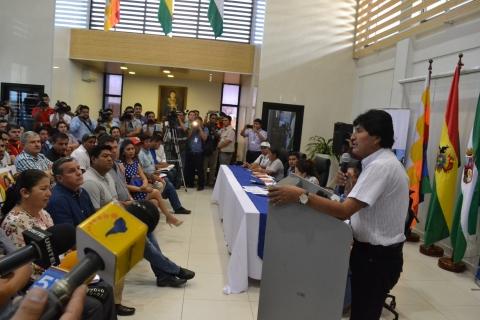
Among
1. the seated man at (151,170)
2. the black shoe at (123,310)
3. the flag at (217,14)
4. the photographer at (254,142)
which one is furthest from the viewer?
the flag at (217,14)

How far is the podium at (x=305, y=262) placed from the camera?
1.77 meters

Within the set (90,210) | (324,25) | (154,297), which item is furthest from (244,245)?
(324,25)

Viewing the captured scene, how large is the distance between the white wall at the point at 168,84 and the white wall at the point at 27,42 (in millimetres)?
3924

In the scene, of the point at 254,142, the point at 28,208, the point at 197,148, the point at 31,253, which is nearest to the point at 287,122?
the point at 254,142

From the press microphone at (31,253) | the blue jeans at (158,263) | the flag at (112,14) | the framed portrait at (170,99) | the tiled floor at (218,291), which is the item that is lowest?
the tiled floor at (218,291)

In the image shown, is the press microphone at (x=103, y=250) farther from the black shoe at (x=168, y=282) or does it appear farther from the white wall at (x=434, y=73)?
the white wall at (x=434, y=73)

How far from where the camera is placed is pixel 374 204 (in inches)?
68.6

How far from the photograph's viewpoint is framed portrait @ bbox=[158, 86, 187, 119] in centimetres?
1245

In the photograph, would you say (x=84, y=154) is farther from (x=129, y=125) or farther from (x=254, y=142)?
(x=254, y=142)

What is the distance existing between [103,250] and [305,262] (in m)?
1.16

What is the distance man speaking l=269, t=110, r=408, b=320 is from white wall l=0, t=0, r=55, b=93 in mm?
8232

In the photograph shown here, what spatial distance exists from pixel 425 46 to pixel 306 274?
194 inches

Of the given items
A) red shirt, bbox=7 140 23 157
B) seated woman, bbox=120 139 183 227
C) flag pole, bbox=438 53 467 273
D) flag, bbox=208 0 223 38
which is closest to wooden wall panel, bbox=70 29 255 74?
flag, bbox=208 0 223 38

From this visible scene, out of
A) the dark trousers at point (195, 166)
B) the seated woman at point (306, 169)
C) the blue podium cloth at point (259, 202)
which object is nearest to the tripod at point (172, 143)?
the dark trousers at point (195, 166)
